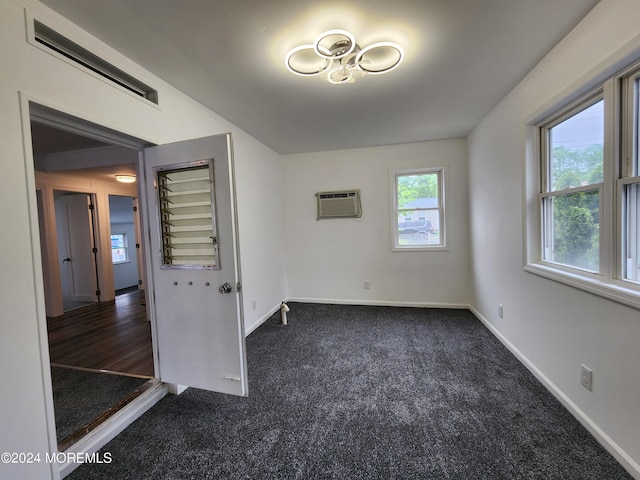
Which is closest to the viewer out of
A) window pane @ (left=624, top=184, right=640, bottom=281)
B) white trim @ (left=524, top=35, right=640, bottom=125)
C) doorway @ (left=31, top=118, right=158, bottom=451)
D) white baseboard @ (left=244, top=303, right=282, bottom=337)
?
white trim @ (left=524, top=35, right=640, bottom=125)

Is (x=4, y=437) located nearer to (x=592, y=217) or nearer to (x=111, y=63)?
(x=111, y=63)

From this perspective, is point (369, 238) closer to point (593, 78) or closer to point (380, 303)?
point (380, 303)

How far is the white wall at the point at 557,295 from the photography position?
140 centimetres

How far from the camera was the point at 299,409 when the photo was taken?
192 cm

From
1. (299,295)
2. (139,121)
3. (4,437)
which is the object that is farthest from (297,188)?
(4,437)

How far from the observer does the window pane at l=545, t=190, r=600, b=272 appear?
1.71m

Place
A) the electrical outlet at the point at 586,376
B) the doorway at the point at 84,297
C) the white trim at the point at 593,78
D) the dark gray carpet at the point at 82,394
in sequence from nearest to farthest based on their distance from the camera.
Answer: the white trim at the point at 593,78 → the electrical outlet at the point at 586,376 → the dark gray carpet at the point at 82,394 → the doorway at the point at 84,297

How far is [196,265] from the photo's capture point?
76.7 inches

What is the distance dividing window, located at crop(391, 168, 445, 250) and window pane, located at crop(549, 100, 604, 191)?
74.0 inches

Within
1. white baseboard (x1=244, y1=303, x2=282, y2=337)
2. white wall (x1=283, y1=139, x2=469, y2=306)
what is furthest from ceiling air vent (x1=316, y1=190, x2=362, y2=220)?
white baseboard (x1=244, y1=303, x2=282, y2=337)

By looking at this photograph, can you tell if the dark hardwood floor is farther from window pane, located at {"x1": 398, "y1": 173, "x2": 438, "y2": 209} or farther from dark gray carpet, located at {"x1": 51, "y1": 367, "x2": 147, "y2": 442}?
window pane, located at {"x1": 398, "y1": 173, "x2": 438, "y2": 209}

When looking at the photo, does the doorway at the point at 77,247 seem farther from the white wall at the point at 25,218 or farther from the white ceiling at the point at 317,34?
the white wall at the point at 25,218

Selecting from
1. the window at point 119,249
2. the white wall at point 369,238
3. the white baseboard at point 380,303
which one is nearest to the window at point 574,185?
the white wall at point 369,238

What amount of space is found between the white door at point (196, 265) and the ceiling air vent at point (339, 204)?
8.45ft
